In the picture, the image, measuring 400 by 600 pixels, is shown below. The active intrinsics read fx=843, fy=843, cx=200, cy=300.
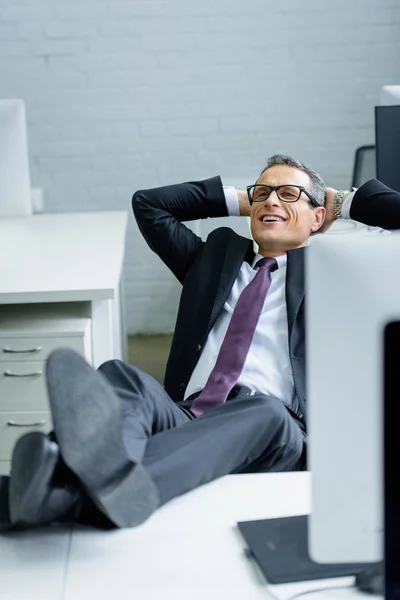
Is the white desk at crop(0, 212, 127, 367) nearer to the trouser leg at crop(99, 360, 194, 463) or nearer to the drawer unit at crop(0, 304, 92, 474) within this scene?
the drawer unit at crop(0, 304, 92, 474)

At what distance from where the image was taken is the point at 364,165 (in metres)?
3.82

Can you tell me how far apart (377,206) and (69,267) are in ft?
2.84

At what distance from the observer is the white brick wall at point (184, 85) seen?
13.4 ft

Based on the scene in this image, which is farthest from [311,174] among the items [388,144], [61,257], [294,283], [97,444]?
[97,444]

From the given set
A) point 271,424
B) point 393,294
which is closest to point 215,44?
point 271,424

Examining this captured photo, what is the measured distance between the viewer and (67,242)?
2.84 metres

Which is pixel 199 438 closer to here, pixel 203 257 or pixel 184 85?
pixel 203 257

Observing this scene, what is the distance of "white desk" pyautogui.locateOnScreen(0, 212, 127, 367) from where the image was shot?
2137mm

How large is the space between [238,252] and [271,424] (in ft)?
2.50

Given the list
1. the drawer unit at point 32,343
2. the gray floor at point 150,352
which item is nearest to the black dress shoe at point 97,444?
the drawer unit at point 32,343

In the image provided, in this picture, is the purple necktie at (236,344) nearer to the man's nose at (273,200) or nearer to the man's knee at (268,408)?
the man's nose at (273,200)

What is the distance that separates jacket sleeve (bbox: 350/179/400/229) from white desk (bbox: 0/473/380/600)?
3.30 feet

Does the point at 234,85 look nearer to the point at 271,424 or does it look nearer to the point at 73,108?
the point at 73,108

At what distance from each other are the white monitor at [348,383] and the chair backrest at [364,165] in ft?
9.80
